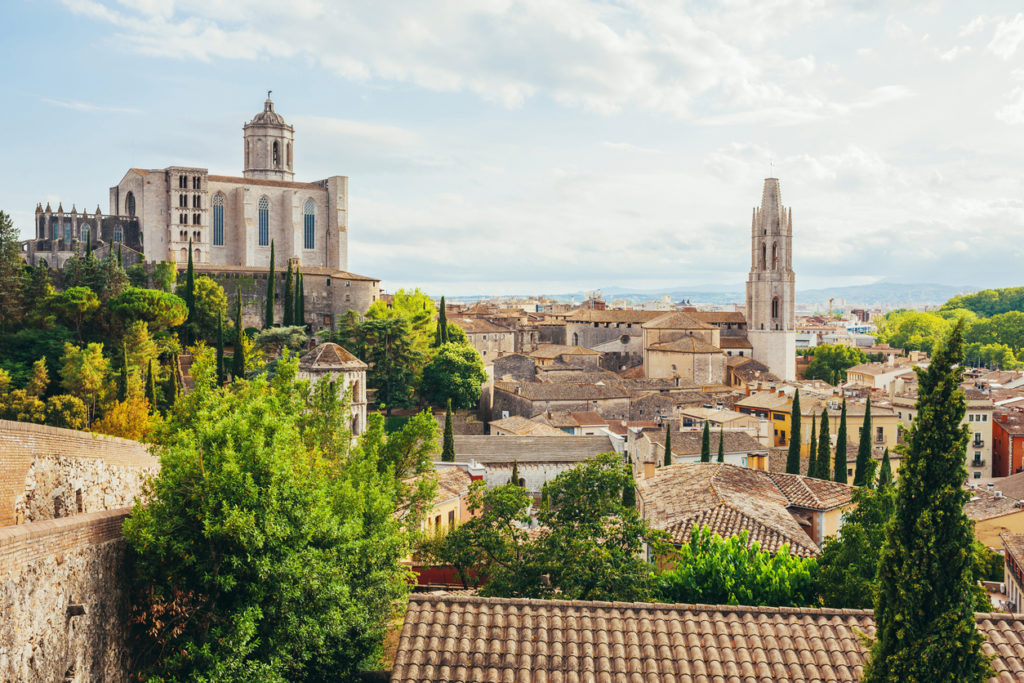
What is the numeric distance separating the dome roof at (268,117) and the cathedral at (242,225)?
84 millimetres

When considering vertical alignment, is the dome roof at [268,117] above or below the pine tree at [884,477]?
above

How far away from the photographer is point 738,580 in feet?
47.3

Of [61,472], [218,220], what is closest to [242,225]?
[218,220]

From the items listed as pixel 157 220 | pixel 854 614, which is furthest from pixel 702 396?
pixel 854 614

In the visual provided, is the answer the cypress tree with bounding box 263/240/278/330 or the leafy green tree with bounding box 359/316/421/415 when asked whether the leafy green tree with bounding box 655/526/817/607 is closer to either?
the leafy green tree with bounding box 359/316/421/415

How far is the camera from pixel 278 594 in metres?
10.5

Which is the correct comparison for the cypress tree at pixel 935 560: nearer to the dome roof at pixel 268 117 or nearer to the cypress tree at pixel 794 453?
the cypress tree at pixel 794 453

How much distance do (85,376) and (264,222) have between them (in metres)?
34.7

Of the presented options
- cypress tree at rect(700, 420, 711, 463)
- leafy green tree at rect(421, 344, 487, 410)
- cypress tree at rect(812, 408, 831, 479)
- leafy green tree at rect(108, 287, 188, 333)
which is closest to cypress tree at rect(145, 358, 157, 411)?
leafy green tree at rect(108, 287, 188, 333)

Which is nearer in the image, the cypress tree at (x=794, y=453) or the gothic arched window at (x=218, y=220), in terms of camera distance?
the cypress tree at (x=794, y=453)

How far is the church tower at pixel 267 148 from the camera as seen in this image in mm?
75812

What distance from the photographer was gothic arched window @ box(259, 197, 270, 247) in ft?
227

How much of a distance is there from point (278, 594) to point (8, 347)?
1356 inches

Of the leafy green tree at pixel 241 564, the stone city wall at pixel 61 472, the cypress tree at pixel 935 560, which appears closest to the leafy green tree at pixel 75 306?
the stone city wall at pixel 61 472
